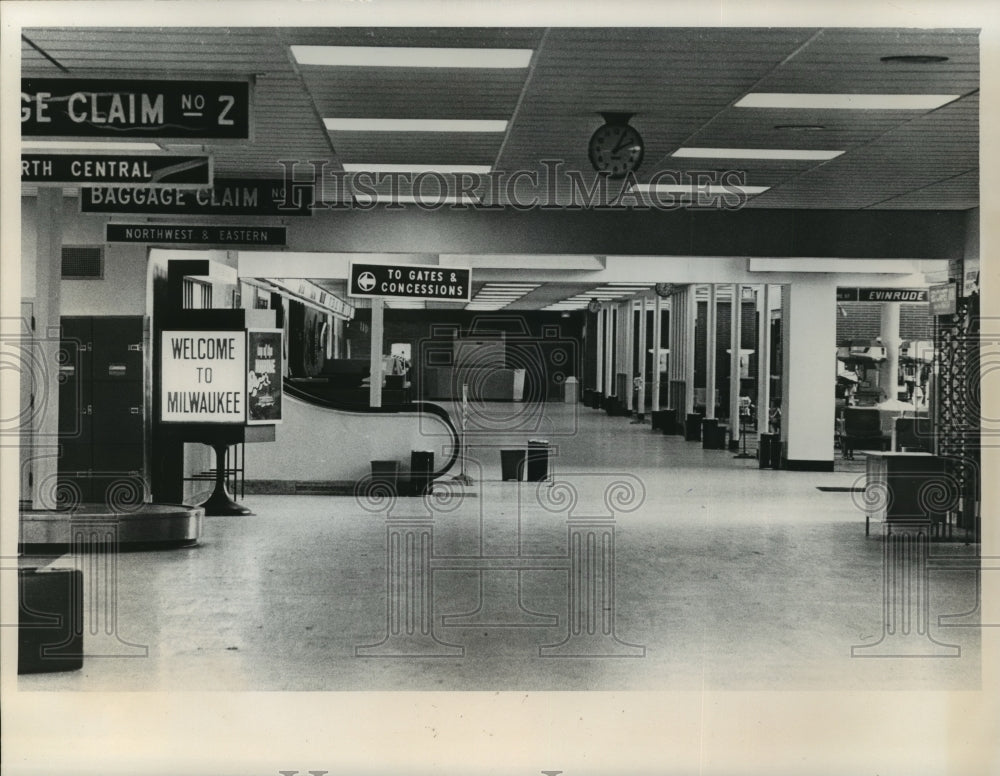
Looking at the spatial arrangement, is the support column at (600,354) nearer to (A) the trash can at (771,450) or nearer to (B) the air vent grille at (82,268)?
(A) the trash can at (771,450)

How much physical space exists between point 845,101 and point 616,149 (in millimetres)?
1508

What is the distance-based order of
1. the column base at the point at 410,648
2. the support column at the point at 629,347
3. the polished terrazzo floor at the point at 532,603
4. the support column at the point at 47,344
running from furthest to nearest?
the support column at the point at 629,347 → the support column at the point at 47,344 → the column base at the point at 410,648 → the polished terrazzo floor at the point at 532,603

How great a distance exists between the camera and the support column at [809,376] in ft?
54.3

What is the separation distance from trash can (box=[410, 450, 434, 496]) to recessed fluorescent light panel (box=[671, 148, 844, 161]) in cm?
508

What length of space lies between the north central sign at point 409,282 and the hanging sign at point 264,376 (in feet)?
3.22

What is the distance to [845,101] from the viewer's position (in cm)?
751

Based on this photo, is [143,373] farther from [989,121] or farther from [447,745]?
[989,121]

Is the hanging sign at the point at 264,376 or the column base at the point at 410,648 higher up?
the hanging sign at the point at 264,376

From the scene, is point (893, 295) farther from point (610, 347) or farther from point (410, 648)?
point (410, 648)

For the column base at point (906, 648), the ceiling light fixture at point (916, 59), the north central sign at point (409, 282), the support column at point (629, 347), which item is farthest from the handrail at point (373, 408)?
the support column at point (629, 347)

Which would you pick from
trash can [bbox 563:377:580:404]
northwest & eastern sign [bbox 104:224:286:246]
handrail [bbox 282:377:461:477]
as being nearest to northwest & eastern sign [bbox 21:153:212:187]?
northwest & eastern sign [bbox 104:224:286:246]

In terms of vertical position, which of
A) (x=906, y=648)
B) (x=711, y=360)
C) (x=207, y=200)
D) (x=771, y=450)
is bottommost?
(x=906, y=648)

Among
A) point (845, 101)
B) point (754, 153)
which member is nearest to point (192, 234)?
point (754, 153)

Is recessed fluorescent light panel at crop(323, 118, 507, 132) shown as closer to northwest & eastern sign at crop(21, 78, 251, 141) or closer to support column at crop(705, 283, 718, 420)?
northwest & eastern sign at crop(21, 78, 251, 141)
